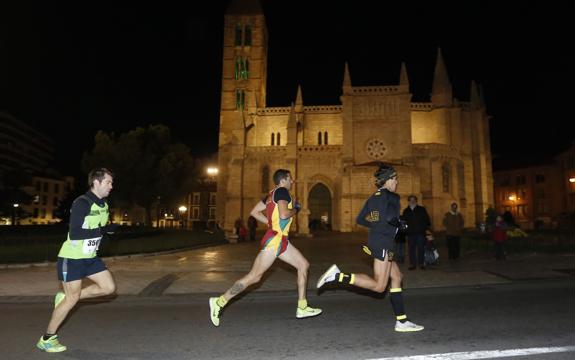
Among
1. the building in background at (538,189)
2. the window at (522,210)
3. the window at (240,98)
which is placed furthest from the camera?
the window at (522,210)

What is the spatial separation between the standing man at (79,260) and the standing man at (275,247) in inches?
51.7

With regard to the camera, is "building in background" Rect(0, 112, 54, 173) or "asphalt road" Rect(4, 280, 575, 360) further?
"building in background" Rect(0, 112, 54, 173)

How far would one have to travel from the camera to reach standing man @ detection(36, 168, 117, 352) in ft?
12.9

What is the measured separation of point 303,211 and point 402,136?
14717 mm

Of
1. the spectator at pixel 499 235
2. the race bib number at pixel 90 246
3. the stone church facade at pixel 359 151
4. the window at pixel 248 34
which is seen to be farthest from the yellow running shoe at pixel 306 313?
the window at pixel 248 34

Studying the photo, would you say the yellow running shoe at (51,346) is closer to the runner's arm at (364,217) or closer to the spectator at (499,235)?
the runner's arm at (364,217)

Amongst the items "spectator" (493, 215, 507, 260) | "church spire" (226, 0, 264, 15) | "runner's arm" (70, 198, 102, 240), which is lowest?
"spectator" (493, 215, 507, 260)

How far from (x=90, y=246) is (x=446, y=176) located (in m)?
37.9

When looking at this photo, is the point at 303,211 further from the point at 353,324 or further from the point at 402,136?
the point at 353,324

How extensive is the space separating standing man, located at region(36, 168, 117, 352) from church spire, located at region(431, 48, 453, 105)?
42.4 meters

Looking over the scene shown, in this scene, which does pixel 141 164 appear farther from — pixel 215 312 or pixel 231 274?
pixel 215 312

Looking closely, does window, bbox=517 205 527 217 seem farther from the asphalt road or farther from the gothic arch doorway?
the asphalt road

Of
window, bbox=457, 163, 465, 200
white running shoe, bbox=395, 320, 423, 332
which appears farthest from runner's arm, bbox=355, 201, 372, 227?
window, bbox=457, 163, 465, 200

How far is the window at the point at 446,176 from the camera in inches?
1479
